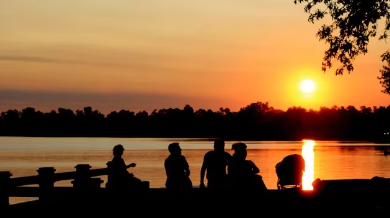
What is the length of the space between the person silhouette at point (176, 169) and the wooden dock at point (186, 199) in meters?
0.25

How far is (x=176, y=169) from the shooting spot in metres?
18.0

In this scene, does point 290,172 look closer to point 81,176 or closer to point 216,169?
point 216,169

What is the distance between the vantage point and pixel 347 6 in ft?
80.6

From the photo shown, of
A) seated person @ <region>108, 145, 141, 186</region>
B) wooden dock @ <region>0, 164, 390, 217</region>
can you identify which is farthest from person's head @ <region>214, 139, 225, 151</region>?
seated person @ <region>108, 145, 141, 186</region>

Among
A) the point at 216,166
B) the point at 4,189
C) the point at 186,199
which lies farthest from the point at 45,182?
the point at 216,166

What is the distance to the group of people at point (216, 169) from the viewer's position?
17.2 m

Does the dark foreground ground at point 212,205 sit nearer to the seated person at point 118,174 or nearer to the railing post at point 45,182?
the seated person at point 118,174

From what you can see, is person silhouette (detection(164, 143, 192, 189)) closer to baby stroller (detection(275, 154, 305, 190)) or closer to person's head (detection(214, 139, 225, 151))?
person's head (detection(214, 139, 225, 151))

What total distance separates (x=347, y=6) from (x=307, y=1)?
5.16 feet

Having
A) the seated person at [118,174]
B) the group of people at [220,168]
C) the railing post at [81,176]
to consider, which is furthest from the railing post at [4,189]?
the group of people at [220,168]

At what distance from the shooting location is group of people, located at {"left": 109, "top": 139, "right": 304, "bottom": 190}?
17.2 metres

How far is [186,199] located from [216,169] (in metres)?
1.43

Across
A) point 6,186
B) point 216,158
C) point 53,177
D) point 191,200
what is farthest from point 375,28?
point 6,186

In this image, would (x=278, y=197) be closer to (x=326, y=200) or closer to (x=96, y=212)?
(x=326, y=200)
